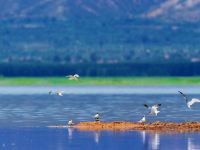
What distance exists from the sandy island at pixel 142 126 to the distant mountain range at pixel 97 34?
4060 inches

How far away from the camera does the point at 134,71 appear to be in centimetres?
13288

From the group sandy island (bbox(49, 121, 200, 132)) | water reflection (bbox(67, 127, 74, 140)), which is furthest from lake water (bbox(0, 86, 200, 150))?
sandy island (bbox(49, 121, 200, 132))

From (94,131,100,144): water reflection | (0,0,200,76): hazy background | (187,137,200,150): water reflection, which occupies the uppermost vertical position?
(0,0,200,76): hazy background

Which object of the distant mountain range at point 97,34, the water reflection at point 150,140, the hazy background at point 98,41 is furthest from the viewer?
the distant mountain range at point 97,34

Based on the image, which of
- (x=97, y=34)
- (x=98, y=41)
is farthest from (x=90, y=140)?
(x=97, y=34)

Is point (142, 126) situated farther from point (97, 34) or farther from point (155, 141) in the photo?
point (97, 34)

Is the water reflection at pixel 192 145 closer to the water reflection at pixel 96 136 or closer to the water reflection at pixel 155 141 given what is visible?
the water reflection at pixel 155 141

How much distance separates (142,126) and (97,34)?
419ft

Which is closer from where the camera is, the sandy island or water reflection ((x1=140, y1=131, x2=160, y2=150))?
water reflection ((x1=140, y1=131, x2=160, y2=150))

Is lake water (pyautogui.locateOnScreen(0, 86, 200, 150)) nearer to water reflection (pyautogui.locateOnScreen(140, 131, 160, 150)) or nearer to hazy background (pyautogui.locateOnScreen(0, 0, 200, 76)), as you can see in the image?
water reflection (pyautogui.locateOnScreen(140, 131, 160, 150))

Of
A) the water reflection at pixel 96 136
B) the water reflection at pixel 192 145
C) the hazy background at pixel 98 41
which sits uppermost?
the hazy background at pixel 98 41

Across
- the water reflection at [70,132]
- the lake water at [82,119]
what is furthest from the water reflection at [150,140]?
the water reflection at [70,132]

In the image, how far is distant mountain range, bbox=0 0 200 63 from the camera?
159625 millimetres

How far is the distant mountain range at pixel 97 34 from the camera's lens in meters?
160
